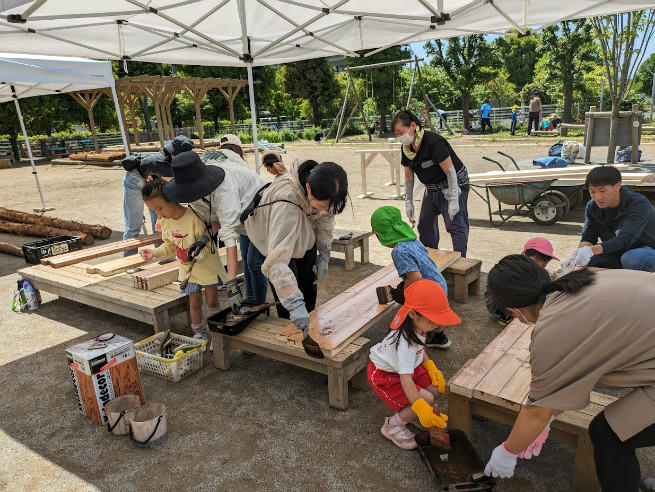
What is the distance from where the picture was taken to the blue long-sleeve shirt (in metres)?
4.03

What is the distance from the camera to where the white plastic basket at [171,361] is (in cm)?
384

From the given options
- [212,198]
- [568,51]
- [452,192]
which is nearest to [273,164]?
[212,198]

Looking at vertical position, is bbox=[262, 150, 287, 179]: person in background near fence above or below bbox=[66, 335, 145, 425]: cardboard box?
above

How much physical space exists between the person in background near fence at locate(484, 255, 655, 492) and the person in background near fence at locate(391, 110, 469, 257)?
2.92 meters

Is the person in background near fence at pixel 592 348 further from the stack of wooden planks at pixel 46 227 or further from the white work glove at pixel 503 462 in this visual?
the stack of wooden planks at pixel 46 227

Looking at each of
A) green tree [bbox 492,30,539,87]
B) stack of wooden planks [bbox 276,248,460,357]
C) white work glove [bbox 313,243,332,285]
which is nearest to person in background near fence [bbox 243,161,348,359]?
white work glove [bbox 313,243,332,285]

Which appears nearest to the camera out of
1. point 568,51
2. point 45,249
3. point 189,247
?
point 189,247

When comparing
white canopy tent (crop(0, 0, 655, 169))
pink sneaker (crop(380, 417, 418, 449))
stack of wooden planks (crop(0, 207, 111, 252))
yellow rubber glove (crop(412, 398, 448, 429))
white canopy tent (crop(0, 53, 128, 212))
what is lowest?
pink sneaker (crop(380, 417, 418, 449))

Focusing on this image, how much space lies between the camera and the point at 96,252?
578cm

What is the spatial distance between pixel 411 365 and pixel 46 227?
832 centimetres

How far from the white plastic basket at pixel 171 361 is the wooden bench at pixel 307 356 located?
196 mm

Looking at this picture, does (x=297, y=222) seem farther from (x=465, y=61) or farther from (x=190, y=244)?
(x=465, y=61)

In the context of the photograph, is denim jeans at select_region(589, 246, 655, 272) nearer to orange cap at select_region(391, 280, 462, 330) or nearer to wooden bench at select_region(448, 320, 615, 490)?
wooden bench at select_region(448, 320, 615, 490)

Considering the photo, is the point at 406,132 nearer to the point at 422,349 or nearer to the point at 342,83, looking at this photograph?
the point at 422,349
